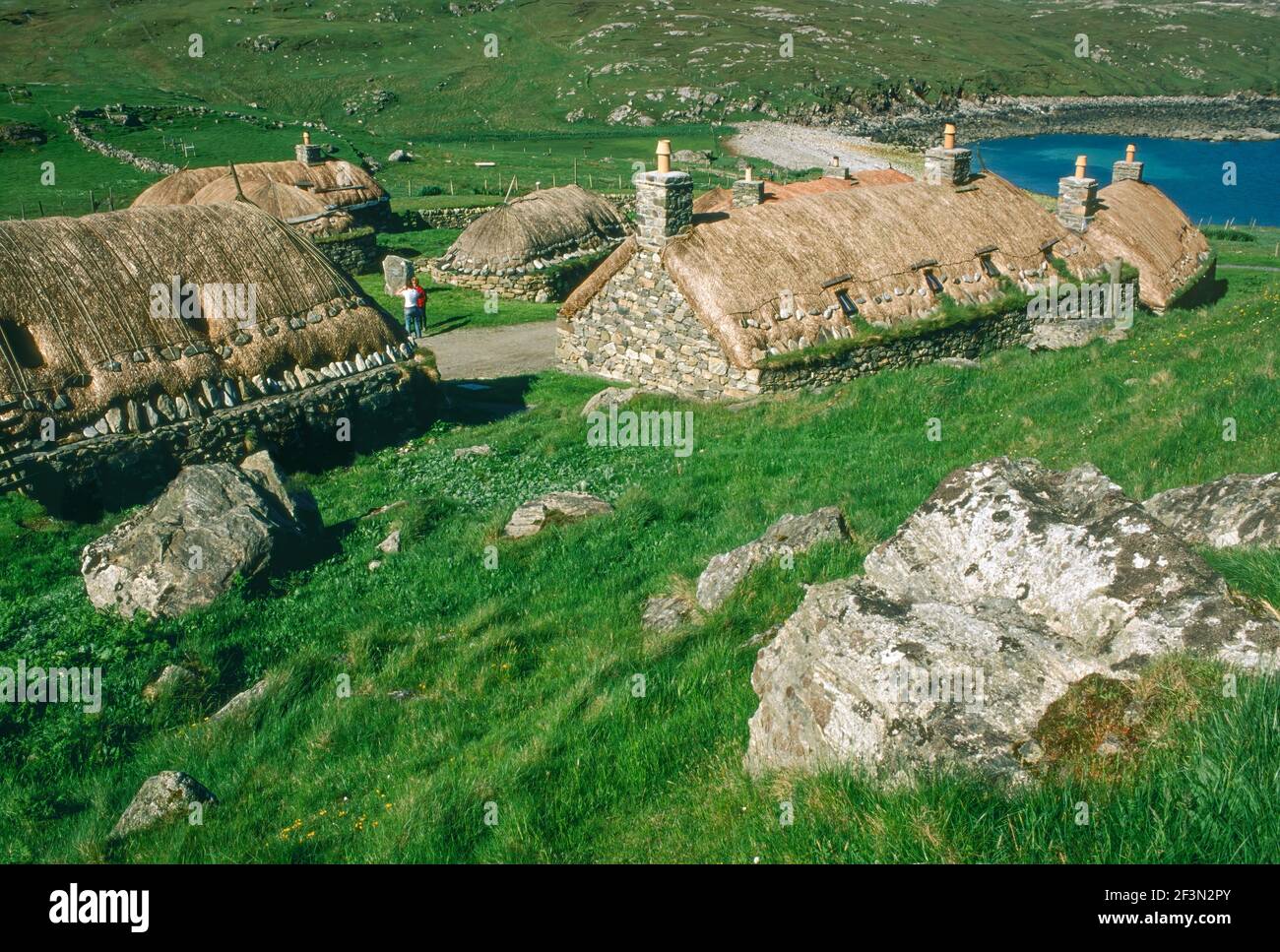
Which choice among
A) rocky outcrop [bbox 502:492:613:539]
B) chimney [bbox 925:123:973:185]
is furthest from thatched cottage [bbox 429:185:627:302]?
rocky outcrop [bbox 502:492:613:539]

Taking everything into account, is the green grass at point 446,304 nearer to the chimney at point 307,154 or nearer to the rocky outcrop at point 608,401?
the chimney at point 307,154

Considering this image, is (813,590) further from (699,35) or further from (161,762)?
(699,35)

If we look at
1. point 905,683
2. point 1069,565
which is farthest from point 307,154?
point 905,683

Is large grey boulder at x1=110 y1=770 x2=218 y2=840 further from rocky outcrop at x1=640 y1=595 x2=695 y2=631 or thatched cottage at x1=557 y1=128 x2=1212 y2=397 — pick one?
thatched cottage at x1=557 y1=128 x2=1212 y2=397

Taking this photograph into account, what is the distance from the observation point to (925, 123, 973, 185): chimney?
1039 inches

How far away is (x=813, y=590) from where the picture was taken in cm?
663

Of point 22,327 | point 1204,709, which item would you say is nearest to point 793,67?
point 22,327

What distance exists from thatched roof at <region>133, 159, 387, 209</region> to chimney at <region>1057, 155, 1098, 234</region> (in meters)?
26.8

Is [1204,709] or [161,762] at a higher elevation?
[1204,709]

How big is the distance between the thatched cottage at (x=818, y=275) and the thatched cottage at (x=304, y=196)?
16.6 metres

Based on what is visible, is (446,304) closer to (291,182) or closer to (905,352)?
(291,182)

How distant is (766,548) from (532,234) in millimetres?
27002
